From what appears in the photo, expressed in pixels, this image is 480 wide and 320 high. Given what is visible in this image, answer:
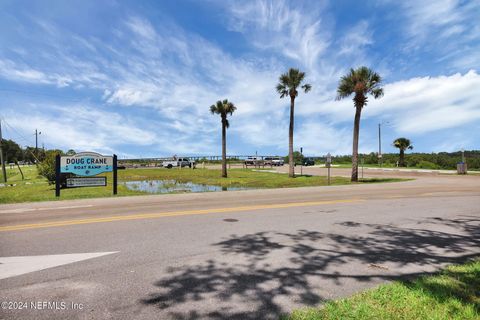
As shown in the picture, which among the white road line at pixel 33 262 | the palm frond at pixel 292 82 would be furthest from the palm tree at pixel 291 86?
the white road line at pixel 33 262

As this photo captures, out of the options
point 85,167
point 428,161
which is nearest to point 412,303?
point 85,167

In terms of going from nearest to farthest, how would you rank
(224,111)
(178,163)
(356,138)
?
(356,138)
(224,111)
(178,163)

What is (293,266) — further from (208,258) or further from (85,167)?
(85,167)

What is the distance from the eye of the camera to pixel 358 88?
25172 mm

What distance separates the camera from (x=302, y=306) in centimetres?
348

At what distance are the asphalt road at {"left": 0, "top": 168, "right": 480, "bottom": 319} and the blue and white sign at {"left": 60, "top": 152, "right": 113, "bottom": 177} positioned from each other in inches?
291

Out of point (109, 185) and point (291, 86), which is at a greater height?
point (291, 86)

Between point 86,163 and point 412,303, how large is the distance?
1766 centimetres

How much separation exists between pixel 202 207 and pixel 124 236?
15.3 ft

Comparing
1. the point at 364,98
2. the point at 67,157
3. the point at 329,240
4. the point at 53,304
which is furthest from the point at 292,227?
the point at 364,98

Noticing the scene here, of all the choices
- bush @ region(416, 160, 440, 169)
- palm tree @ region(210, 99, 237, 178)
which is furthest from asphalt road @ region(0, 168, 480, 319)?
bush @ region(416, 160, 440, 169)

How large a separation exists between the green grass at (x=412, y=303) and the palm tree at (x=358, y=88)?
22.9 metres

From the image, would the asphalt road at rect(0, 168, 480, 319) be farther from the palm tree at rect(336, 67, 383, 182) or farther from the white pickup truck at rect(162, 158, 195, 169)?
the white pickup truck at rect(162, 158, 195, 169)

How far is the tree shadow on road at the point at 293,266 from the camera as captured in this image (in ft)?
11.6
